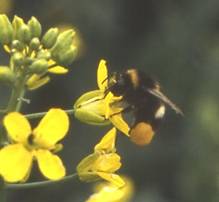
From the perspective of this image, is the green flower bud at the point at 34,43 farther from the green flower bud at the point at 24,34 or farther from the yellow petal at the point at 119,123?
the yellow petal at the point at 119,123

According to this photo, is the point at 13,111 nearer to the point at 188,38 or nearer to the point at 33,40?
the point at 33,40

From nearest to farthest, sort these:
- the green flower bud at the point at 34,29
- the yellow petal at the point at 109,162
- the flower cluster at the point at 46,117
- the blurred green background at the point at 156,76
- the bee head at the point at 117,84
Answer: the flower cluster at the point at 46,117 < the yellow petal at the point at 109,162 < the green flower bud at the point at 34,29 < the bee head at the point at 117,84 < the blurred green background at the point at 156,76

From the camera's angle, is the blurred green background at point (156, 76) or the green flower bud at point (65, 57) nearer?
the green flower bud at point (65, 57)

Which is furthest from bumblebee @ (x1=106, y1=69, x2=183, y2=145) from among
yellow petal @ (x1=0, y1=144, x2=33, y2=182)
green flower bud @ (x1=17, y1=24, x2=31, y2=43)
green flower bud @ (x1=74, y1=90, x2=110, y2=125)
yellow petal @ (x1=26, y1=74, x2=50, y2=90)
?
yellow petal @ (x1=0, y1=144, x2=33, y2=182)

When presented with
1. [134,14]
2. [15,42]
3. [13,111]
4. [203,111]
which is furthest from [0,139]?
[134,14]

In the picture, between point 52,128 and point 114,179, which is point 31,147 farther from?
point 114,179

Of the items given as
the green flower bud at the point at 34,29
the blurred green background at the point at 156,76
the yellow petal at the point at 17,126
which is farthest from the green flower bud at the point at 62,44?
the blurred green background at the point at 156,76

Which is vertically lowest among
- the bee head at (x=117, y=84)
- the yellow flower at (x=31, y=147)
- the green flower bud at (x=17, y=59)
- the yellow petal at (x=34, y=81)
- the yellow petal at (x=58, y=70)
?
the yellow flower at (x=31, y=147)

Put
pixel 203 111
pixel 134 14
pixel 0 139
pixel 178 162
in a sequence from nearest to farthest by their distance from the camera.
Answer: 1. pixel 0 139
2. pixel 203 111
3. pixel 178 162
4. pixel 134 14
